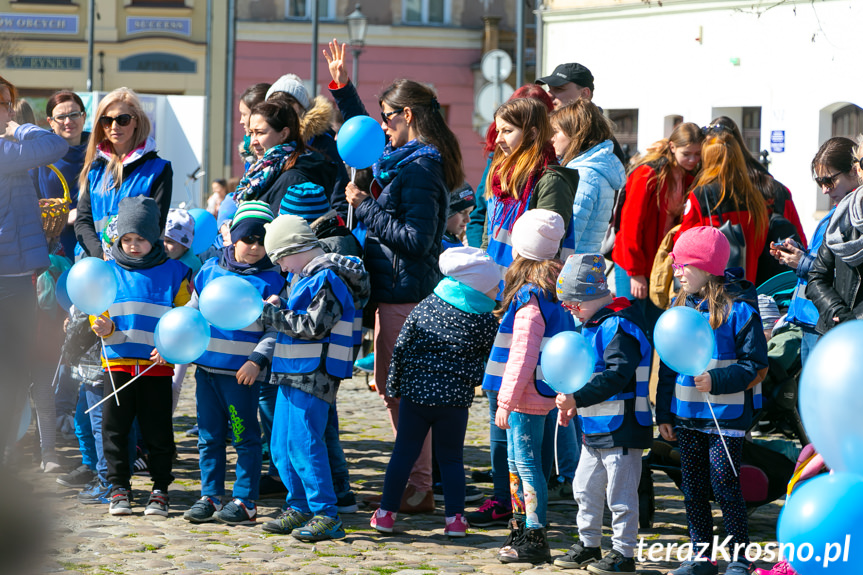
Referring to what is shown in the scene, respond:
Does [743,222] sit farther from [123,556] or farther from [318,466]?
[123,556]

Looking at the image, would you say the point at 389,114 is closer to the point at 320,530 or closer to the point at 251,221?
the point at 251,221

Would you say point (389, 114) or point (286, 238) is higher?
point (389, 114)

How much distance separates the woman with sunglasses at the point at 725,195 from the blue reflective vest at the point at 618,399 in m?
1.94

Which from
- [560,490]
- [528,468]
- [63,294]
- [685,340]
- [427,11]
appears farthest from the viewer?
[427,11]

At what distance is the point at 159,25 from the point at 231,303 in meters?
28.1

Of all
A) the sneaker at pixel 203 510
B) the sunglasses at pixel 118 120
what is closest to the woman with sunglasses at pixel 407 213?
the sneaker at pixel 203 510

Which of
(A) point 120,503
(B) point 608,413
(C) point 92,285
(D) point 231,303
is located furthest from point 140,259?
(B) point 608,413

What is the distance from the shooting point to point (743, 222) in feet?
21.6

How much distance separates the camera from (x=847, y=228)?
16.4 ft

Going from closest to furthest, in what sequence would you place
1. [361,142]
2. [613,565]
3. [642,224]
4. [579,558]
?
[613,565] < [579,558] < [361,142] < [642,224]

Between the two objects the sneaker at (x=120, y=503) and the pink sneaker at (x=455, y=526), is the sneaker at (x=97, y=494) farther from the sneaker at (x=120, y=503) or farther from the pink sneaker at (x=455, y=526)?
the pink sneaker at (x=455, y=526)

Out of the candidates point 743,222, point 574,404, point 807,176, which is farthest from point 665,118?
point 574,404

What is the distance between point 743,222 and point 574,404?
2.51 m

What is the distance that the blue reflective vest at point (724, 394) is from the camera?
15.3 ft
